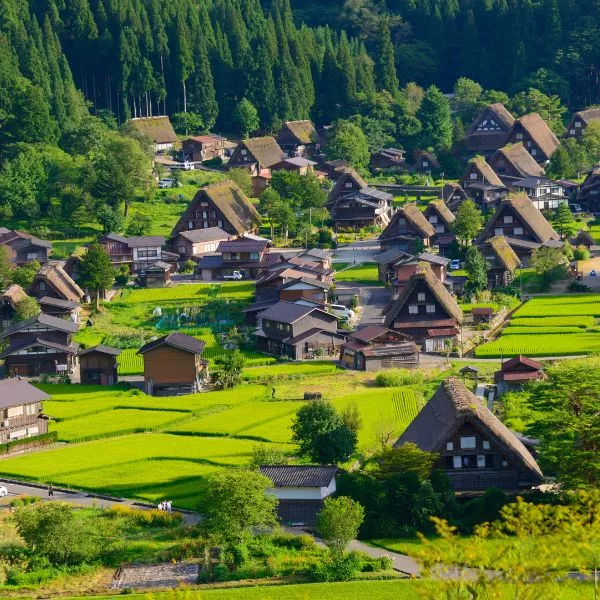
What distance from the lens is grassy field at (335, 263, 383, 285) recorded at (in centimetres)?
6369

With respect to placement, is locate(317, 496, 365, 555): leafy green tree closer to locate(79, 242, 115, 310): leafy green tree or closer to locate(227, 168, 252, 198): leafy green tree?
locate(79, 242, 115, 310): leafy green tree

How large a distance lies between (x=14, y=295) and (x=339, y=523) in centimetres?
2799

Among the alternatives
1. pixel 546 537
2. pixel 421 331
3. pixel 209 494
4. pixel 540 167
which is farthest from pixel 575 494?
pixel 540 167

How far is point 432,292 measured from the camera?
53969 millimetres

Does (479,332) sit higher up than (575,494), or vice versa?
(479,332)

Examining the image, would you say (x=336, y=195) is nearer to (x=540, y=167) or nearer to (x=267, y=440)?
(x=540, y=167)

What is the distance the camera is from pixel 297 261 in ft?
207

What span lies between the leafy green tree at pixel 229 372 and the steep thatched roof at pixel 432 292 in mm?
6175

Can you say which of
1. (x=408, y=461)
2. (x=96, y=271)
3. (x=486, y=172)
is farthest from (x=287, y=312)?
(x=486, y=172)

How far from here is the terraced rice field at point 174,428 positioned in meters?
40.3

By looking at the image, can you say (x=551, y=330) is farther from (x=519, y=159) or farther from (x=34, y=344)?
A: (x=519, y=159)

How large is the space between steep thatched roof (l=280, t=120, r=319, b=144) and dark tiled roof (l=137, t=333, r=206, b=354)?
37.5 meters

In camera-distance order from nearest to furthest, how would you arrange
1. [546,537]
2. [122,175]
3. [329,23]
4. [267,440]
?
[546,537] → [267,440] → [122,175] → [329,23]

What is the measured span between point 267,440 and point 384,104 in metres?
48.2
